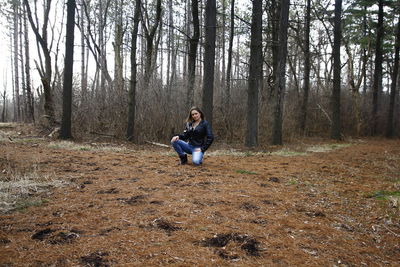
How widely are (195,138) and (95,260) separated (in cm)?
414

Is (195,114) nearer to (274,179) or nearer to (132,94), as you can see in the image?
(274,179)

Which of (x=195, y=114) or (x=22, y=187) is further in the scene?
(x=195, y=114)

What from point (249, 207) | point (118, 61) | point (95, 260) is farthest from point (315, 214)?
point (118, 61)

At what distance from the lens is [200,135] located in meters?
6.06

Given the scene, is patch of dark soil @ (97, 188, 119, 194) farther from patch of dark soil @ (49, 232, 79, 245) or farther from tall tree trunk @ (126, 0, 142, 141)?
tall tree trunk @ (126, 0, 142, 141)

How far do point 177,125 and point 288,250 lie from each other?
945 cm

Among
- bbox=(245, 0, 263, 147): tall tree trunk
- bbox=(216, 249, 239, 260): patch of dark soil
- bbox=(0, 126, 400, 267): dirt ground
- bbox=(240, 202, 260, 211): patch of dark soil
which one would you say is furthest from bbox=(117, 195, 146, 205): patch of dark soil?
bbox=(245, 0, 263, 147): tall tree trunk

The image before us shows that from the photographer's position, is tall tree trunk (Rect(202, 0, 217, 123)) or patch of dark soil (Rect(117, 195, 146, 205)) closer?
patch of dark soil (Rect(117, 195, 146, 205))

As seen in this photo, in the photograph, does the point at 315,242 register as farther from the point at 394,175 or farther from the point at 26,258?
the point at 394,175

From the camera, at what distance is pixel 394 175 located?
19.3 feet

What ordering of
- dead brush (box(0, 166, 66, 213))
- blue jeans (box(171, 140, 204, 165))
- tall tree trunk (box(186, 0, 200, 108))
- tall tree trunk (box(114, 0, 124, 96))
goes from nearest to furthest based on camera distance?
dead brush (box(0, 166, 66, 213)) → blue jeans (box(171, 140, 204, 165)) → tall tree trunk (box(186, 0, 200, 108)) → tall tree trunk (box(114, 0, 124, 96))

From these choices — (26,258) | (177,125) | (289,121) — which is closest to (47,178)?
(26,258)

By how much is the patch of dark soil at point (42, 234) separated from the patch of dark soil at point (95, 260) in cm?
58

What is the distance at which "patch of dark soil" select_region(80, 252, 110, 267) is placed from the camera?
2049 millimetres
